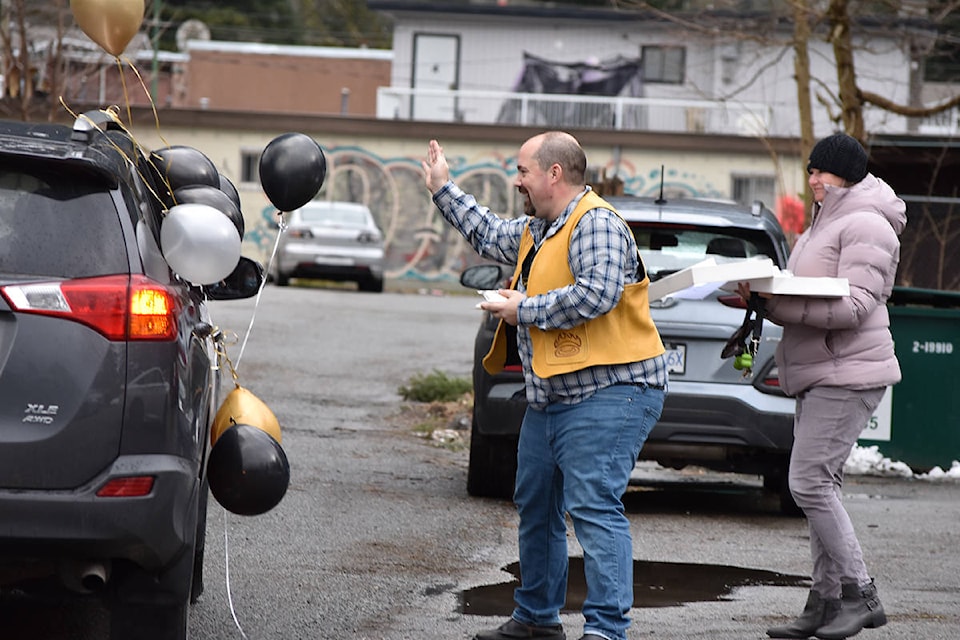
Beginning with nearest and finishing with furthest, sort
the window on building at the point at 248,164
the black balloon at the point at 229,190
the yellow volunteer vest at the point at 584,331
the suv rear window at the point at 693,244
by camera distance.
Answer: the yellow volunteer vest at the point at 584,331
the black balloon at the point at 229,190
the suv rear window at the point at 693,244
the window on building at the point at 248,164

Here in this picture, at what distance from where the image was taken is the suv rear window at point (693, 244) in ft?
25.8

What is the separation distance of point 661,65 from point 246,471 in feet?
119

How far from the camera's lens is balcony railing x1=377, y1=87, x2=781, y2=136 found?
3619cm

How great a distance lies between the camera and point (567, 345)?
504 cm

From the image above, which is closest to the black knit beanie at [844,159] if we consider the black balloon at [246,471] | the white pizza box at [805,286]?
the white pizza box at [805,286]

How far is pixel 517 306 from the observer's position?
197 inches

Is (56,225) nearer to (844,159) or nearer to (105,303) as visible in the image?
(105,303)

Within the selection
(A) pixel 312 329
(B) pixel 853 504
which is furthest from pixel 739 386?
(A) pixel 312 329

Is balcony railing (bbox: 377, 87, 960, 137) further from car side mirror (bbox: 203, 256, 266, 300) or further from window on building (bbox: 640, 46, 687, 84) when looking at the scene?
car side mirror (bbox: 203, 256, 266, 300)

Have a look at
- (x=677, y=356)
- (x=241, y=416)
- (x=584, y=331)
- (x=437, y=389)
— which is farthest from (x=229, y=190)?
(x=437, y=389)

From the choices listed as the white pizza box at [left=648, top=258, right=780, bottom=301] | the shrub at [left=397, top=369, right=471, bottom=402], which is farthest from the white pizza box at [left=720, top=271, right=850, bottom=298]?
the shrub at [left=397, top=369, right=471, bottom=402]

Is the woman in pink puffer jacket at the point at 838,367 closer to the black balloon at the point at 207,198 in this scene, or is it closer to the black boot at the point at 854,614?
the black boot at the point at 854,614

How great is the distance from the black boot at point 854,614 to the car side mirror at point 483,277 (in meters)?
2.94

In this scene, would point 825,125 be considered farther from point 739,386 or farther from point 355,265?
point 739,386
